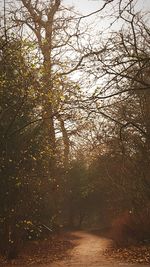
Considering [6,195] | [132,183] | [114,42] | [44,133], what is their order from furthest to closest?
[132,183]
[44,133]
[6,195]
[114,42]

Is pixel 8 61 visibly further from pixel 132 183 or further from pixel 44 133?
pixel 132 183

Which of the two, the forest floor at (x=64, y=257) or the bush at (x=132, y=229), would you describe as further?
the bush at (x=132, y=229)

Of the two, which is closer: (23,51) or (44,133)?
(23,51)

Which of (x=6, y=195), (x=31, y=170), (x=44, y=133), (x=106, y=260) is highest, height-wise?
(x=44, y=133)

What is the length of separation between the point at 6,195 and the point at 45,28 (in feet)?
36.6

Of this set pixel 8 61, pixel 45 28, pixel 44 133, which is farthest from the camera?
pixel 45 28

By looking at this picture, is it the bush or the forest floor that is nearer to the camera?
the forest floor

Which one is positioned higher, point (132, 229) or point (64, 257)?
point (132, 229)

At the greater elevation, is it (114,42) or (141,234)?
(114,42)

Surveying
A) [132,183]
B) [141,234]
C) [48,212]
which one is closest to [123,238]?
[141,234]

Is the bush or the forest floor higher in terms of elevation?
the bush

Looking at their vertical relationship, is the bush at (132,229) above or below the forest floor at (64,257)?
above

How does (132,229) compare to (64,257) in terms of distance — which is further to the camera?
(132,229)

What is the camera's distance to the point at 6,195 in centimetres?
1317
